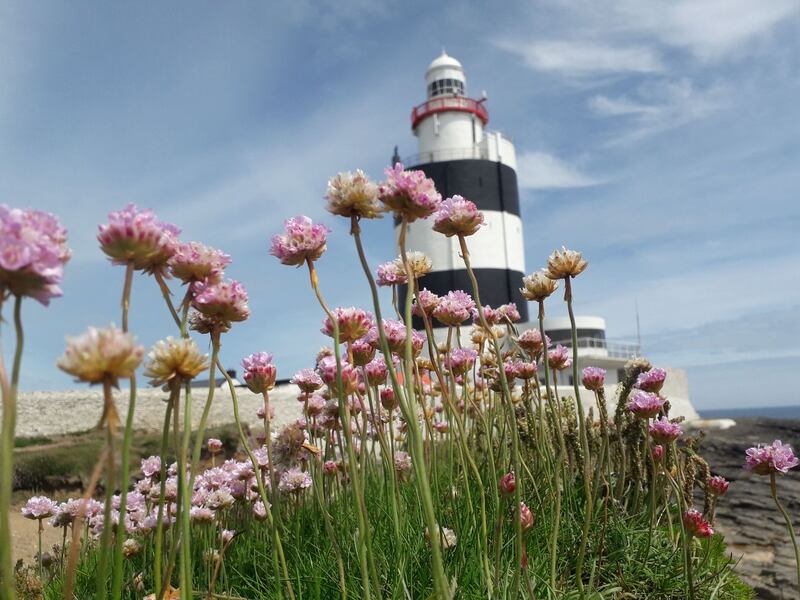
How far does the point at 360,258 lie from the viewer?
1442 millimetres

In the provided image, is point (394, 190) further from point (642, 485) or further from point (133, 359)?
point (642, 485)

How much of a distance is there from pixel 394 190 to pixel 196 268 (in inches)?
22.0

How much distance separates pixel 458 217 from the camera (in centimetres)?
186

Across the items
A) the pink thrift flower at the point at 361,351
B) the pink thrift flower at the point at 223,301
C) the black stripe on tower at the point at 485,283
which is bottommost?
the pink thrift flower at the point at 361,351

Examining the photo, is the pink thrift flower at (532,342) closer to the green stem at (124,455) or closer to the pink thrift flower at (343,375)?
the pink thrift flower at (343,375)

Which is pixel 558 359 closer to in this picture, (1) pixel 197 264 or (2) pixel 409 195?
(2) pixel 409 195

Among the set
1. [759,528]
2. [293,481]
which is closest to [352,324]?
[293,481]

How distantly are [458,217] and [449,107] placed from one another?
70.0 ft

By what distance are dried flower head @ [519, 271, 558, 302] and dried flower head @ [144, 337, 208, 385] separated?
1.58m

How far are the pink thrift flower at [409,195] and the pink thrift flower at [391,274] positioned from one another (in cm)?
92

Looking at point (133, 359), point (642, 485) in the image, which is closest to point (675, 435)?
point (642, 485)

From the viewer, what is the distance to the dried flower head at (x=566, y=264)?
2.31 meters

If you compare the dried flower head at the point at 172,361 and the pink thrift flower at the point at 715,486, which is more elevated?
the dried flower head at the point at 172,361

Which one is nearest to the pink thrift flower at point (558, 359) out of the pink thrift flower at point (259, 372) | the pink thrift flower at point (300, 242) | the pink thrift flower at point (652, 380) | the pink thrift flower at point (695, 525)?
the pink thrift flower at point (652, 380)
